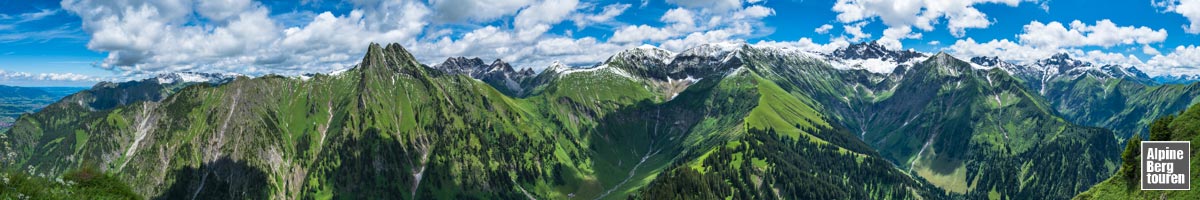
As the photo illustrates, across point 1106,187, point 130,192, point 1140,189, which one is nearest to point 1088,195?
point 1106,187

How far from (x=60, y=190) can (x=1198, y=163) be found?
149518mm

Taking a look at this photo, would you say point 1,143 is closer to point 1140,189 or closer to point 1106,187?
point 1140,189

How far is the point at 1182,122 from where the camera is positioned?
115 meters

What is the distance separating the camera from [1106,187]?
117 meters

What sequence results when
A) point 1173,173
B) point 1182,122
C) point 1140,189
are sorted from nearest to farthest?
point 1173,173 → point 1140,189 → point 1182,122

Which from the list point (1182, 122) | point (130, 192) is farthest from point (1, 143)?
point (1182, 122)

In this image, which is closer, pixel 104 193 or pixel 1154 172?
pixel 104 193

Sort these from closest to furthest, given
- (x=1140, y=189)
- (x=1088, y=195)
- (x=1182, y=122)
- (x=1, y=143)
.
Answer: (x=1, y=143)
(x=1140, y=189)
(x=1182, y=122)
(x=1088, y=195)

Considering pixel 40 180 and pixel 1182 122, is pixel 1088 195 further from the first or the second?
pixel 40 180

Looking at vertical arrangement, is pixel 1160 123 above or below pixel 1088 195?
above

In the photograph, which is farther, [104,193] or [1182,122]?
[1182,122]

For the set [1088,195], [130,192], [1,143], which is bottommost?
[1088,195]

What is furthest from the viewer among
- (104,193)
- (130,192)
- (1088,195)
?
(1088,195)

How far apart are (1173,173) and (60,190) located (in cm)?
14404
